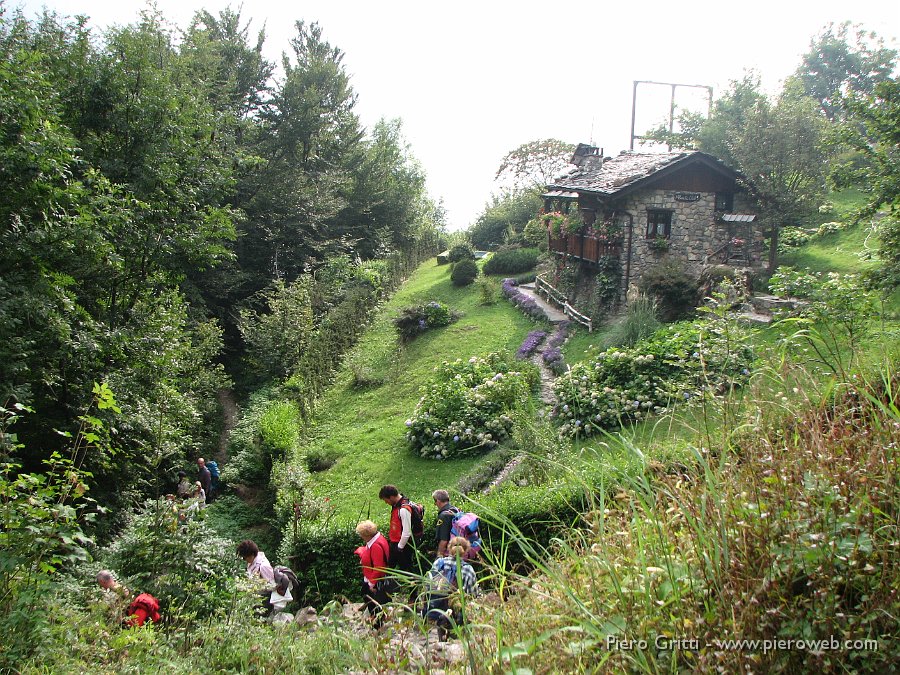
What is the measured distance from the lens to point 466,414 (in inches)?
509

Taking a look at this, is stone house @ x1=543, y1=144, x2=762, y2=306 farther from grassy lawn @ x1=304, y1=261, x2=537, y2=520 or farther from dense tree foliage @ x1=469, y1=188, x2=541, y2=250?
dense tree foliage @ x1=469, y1=188, x2=541, y2=250

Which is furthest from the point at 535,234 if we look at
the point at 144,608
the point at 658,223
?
the point at 144,608

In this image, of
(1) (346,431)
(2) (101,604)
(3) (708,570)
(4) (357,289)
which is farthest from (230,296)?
(3) (708,570)

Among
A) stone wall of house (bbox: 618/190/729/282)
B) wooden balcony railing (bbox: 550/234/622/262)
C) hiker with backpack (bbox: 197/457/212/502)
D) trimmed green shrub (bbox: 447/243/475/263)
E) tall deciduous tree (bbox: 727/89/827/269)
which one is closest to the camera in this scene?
hiker with backpack (bbox: 197/457/212/502)

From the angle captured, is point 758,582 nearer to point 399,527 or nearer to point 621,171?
point 399,527

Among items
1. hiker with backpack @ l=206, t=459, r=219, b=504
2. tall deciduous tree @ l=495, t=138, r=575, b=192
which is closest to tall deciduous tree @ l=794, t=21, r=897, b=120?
tall deciduous tree @ l=495, t=138, r=575, b=192

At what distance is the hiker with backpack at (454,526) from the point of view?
5273mm

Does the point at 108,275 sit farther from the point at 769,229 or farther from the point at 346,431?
the point at 769,229

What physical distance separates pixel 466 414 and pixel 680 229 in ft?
34.4

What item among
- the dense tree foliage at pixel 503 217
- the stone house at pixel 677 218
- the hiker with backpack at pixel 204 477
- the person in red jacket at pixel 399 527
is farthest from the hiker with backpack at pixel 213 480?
the dense tree foliage at pixel 503 217

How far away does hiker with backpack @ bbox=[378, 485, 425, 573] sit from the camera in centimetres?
645

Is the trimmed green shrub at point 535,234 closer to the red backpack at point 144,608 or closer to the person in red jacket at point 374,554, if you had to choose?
the person in red jacket at point 374,554

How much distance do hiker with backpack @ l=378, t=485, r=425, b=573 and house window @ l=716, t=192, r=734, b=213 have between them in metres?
16.7

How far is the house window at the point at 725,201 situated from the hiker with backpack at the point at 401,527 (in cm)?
1666
